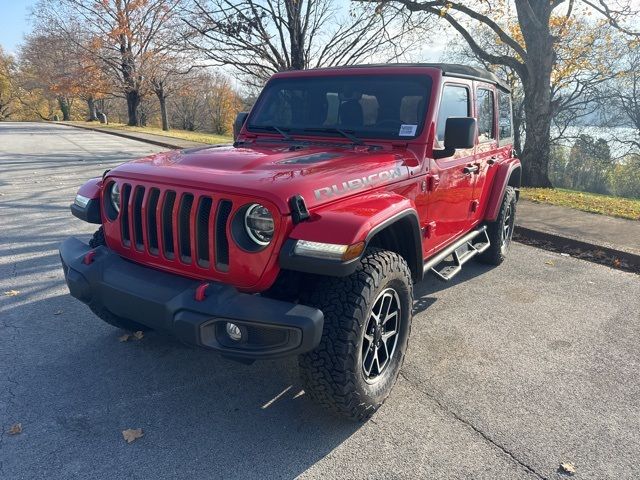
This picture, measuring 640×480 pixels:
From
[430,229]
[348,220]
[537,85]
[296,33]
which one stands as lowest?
[430,229]

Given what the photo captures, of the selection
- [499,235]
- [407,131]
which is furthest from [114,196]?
[499,235]

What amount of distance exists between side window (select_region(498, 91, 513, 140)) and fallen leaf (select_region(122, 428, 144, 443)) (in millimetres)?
4464

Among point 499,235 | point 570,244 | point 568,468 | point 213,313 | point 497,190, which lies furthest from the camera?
point 570,244

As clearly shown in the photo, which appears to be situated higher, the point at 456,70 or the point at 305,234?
the point at 456,70

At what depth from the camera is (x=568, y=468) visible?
7.59 ft

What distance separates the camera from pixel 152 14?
2975cm

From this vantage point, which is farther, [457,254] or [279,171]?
[457,254]

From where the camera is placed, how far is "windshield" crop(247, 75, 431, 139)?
350 cm

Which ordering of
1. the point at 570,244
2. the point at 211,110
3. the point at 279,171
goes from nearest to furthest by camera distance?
1. the point at 279,171
2. the point at 570,244
3. the point at 211,110

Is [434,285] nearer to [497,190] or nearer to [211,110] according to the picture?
[497,190]

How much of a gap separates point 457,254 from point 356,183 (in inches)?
72.0

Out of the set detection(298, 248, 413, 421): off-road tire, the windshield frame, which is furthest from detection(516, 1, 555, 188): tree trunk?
detection(298, 248, 413, 421): off-road tire

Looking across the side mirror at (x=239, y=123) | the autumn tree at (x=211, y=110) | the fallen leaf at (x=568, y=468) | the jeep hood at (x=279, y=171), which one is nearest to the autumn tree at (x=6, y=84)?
the autumn tree at (x=211, y=110)

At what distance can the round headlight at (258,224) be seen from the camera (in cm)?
239
